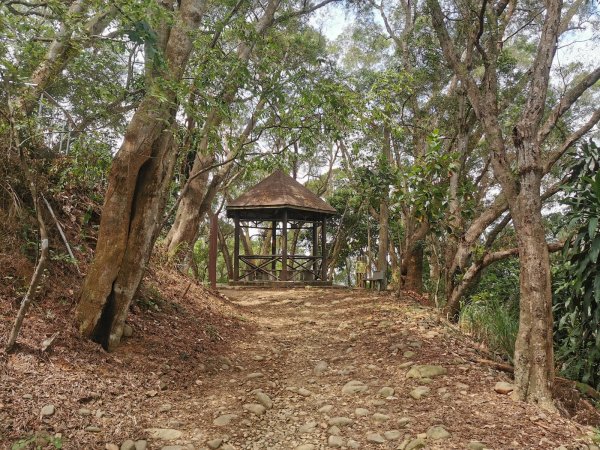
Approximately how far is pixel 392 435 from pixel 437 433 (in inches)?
13.6

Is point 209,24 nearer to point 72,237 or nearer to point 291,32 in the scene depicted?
point 72,237

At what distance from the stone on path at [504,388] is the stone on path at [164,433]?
2937 mm

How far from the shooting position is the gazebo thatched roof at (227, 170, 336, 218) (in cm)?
1414

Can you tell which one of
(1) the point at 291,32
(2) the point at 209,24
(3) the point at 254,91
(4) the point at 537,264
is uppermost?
(1) the point at 291,32

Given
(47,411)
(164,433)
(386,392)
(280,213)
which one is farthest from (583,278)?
(280,213)

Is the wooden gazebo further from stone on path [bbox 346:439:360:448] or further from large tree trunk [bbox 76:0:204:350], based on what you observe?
stone on path [bbox 346:439:360:448]

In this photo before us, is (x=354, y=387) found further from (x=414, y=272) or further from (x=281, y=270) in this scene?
(x=281, y=270)

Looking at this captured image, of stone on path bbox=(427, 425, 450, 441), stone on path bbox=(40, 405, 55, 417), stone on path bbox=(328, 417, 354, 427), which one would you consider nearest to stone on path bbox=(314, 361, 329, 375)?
stone on path bbox=(328, 417, 354, 427)

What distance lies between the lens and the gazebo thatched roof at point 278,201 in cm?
1414

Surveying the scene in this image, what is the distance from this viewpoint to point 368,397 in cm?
436

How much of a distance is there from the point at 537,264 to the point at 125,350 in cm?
428

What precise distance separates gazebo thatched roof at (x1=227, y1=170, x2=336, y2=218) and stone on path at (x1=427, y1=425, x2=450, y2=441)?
35.3 feet

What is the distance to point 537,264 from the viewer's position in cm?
430

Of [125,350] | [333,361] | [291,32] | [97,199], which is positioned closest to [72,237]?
[97,199]
